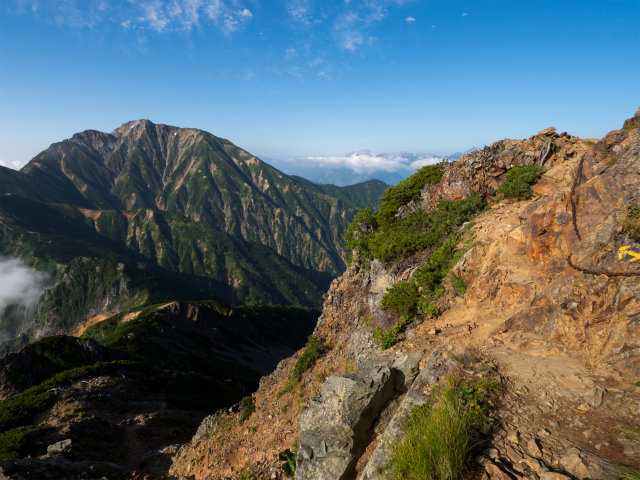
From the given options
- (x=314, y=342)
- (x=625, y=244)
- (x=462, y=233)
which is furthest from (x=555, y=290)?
(x=314, y=342)

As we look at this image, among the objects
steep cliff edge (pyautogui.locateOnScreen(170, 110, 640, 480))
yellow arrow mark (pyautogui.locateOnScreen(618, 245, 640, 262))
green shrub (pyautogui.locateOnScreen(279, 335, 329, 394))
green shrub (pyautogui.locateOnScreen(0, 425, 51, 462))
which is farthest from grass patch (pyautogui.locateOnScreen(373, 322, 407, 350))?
green shrub (pyautogui.locateOnScreen(0, 425, 51, 462))

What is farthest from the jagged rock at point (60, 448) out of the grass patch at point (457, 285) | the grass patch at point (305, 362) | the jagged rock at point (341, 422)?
the grass patch at point (457, 285)

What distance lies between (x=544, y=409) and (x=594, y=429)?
913 millimetres

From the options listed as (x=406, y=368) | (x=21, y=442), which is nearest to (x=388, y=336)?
(x=406, y=368)

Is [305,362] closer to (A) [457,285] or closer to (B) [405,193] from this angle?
(A) [457,285]

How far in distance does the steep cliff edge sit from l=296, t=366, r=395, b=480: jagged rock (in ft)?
0.11

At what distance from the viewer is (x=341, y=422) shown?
8.51 metres

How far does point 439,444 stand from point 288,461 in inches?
267

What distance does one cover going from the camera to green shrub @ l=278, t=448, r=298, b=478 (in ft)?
32.8

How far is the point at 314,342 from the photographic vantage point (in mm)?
18766

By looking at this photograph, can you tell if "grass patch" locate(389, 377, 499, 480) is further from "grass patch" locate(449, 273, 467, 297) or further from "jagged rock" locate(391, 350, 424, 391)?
"grass patch" locate(449, 273, 467, 297)

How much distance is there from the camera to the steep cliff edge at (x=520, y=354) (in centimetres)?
648

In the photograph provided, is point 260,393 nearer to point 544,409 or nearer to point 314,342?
point 314,342

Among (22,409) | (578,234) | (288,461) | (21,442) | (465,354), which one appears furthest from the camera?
(22,409)
